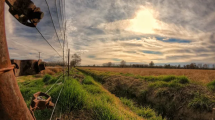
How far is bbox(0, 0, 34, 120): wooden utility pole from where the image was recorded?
2.05ft

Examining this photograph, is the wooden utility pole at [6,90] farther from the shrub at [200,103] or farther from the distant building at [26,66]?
the shrub at [200,103]

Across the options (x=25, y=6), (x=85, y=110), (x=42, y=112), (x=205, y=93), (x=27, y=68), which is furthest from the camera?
(x=205, y=93)

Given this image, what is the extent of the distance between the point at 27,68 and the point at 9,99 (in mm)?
509

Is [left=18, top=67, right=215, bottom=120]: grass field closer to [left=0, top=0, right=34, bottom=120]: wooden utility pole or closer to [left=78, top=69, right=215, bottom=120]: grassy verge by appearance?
[left=78, top=69, right=215, bottom=120]: grassy verge

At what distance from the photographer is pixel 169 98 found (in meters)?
7.47

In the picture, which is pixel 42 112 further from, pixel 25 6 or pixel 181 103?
pixel 181 103

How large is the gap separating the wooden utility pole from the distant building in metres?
0.31

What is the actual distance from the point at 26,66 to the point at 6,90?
51 centimetres

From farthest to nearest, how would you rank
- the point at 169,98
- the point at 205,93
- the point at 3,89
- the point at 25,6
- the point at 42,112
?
the point at 169,98 < the point at 205,93 < the point at 42,112 < the point at 25,6 < the point at 3,89

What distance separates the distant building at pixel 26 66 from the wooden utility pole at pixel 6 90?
1.00 feet

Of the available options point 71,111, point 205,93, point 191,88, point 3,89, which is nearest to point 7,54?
point 3,89

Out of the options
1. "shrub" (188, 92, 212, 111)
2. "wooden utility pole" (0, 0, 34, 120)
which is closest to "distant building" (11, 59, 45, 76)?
"wooden utility pole" (0, 0, 34, 120)

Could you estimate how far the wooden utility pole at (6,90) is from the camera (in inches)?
24.6

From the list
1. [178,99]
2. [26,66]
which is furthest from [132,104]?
[26,66]
